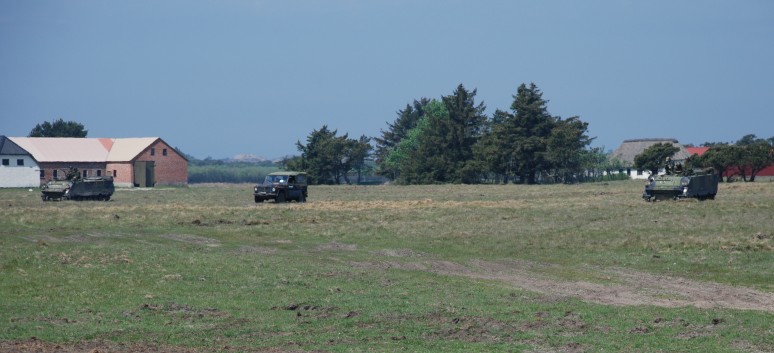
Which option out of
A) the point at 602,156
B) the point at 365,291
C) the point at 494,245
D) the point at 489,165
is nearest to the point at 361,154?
the point at 489,165

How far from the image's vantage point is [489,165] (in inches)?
4377

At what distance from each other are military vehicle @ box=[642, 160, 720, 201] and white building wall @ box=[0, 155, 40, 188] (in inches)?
3114

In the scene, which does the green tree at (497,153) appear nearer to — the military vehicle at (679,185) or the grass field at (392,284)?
the military vehicle at (679,185)

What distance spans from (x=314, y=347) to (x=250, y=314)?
3.68m

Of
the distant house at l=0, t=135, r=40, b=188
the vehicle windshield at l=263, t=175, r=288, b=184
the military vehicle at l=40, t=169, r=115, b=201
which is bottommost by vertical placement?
the military vehicle at l=40, t=169, r=115, b=201

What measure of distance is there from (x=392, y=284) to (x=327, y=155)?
101646 millimetres

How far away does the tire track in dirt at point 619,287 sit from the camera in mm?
20922

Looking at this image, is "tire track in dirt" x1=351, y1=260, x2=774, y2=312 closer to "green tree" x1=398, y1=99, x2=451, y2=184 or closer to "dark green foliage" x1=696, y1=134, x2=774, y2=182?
"dark green foliage" x1=696, y1=134, x2=774, y2=182

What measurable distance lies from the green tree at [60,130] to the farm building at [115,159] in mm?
20478

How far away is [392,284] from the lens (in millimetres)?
23562

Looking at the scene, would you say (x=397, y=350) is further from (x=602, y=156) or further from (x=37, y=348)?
(x=602, y=156)

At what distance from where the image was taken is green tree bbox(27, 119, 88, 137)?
147 m

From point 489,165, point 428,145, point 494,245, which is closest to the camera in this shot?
point 494,245

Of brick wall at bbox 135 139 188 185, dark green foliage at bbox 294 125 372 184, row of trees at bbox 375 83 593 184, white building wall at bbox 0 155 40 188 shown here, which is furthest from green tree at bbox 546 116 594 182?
white building wall at bbox 0 155 40 188
